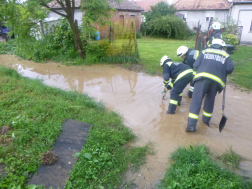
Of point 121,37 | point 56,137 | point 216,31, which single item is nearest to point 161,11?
point 121,37

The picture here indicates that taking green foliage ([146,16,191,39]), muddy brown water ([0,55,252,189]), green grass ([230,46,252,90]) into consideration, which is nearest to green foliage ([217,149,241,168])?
muddy brown water ([0,55,252,189])

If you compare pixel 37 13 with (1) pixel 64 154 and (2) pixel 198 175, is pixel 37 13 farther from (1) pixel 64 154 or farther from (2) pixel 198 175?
(2) pixel 198 175

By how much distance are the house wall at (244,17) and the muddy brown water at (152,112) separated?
13.1m

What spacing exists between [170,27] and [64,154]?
20.9 m

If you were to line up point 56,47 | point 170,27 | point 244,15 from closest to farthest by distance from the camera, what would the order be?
1. point 56,47
2. point 244,15
3. point 170,27

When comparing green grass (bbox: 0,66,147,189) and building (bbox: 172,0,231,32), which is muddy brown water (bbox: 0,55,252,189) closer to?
green grass (bbox: 0,66,147,189)

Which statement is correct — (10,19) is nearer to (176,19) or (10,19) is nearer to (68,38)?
(68,38)

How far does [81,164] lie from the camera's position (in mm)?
2877

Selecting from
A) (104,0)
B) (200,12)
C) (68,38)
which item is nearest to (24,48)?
(68,38)

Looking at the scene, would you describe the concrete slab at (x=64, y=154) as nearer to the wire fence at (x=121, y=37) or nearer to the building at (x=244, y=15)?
the wire fence at (x=121, y=37)

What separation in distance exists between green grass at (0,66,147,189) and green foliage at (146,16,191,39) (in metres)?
18.6

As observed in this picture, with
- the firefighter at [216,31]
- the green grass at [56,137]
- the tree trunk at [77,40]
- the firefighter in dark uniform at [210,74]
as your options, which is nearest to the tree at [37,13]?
the tree trunk at [77,40]

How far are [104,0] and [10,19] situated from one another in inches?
153

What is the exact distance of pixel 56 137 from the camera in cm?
341
